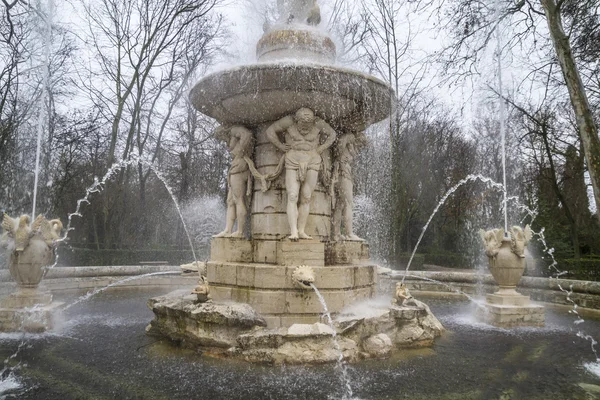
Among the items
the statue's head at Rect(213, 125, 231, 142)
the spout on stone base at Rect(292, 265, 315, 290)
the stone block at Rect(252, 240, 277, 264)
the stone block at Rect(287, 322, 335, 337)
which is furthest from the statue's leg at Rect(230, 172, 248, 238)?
the stone block at Rect(287, 322, 335, 337)

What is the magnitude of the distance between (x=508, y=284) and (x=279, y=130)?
16.6 feet

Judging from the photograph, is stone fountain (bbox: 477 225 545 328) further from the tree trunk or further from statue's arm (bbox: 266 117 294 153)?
statue's arm (bbox: 266 117 294 153)

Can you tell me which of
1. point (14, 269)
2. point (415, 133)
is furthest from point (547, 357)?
point (415, 133)

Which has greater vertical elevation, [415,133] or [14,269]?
[415,133]

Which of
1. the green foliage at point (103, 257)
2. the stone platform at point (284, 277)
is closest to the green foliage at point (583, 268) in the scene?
the stone platform at point (284, 277)

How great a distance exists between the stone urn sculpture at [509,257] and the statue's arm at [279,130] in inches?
177

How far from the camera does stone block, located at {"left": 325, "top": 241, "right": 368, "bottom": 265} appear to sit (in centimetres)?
668

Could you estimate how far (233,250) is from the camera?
6551 millimetres

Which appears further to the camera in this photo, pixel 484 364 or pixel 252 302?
pixel 252 302

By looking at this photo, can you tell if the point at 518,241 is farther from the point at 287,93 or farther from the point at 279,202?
the point at 287,93

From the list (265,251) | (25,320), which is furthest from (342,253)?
(25,320)

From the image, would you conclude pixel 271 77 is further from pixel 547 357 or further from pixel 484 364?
pixel 547 357

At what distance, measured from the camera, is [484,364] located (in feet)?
16.0

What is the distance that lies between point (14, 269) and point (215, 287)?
3.23 meters
